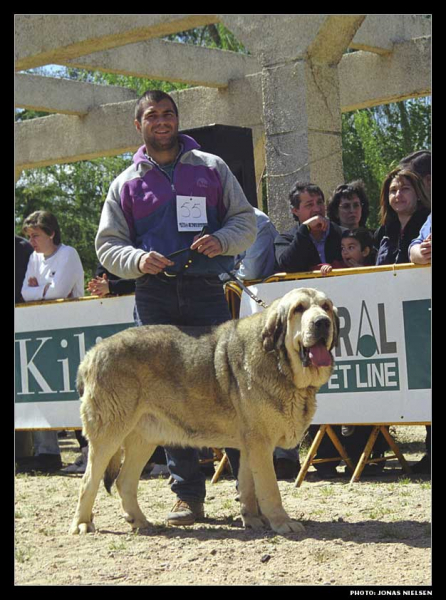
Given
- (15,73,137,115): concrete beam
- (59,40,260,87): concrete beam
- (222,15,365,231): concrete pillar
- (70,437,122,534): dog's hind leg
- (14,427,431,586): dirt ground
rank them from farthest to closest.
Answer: (15,73,137,115): concrete beam → (59,40,260,87): concrete beam → (222,15,365,231): concrete pillar → (70,437,122,534): dog's hind leg → (14,427,431,586): dirt ground

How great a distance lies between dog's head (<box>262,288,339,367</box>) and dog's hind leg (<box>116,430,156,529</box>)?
46.9 inches

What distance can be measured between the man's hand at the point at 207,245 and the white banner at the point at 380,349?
181cm

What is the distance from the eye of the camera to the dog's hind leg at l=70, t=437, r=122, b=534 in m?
6.08

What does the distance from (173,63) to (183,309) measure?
9464mm

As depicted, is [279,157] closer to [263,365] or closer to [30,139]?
[263,365]

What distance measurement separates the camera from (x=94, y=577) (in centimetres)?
493

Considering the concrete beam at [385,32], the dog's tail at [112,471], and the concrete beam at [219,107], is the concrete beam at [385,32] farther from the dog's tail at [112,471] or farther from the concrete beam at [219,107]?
the dog's tail at [112,471]

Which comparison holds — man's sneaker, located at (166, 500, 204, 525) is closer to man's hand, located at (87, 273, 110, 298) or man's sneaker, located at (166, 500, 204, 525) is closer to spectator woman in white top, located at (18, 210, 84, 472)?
man's hand, located at (87, 273, 110, 298)

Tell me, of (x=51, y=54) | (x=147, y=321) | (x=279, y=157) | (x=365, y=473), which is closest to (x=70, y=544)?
A: (x=147, y=321)

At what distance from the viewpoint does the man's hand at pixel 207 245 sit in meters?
6.04

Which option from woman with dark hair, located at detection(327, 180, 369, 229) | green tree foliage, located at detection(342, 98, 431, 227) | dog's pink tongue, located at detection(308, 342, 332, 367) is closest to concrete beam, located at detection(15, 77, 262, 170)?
green tree foliage, located at detection(342, 98, 431, 227)

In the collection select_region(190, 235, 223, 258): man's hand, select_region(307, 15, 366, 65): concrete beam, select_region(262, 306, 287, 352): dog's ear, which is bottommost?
select_region(262, 306, 287, 352): dog's ear

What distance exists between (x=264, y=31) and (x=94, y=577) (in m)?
7.65

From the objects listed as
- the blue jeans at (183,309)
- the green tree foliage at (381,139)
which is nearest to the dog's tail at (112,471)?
the blue jeans at (183,309)
